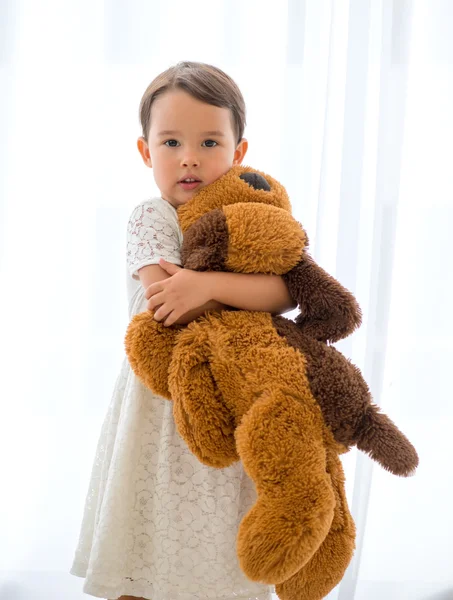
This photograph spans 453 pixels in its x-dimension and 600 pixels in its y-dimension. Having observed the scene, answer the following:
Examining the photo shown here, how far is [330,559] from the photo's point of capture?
0.83 meters

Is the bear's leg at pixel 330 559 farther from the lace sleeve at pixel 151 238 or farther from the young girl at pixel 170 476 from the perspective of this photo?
the lace sleeve at pixel 151 238

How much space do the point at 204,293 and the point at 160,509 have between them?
0.32 metres

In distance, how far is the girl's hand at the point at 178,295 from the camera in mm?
843

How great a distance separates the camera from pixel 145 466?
96 centimetres

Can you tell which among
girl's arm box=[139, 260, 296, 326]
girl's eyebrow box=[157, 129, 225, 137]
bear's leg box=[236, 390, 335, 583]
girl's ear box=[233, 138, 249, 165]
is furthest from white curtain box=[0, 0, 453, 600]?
bear's leg box=[236, 390, 335, 583]

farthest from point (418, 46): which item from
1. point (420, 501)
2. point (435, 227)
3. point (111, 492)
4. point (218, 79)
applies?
point (111, 492)

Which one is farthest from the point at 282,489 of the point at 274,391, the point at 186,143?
the point at 186,143

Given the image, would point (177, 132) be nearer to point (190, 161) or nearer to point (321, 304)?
point (190, 161)

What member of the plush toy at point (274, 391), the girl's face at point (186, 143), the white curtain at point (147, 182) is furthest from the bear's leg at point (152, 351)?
the white curtain at point (147, 182)

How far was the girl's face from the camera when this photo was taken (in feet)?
3.10

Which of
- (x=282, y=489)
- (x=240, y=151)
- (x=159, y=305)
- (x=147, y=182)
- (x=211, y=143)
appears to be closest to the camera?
(x=282, y=489)

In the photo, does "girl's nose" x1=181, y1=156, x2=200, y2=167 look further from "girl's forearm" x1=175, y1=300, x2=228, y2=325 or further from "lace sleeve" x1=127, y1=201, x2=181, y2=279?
"girl's forearm" x1=175, y1=300, x2=228, y2=325

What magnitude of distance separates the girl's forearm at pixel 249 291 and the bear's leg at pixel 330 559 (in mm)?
209

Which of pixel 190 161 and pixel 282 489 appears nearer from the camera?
pixel 282 489
